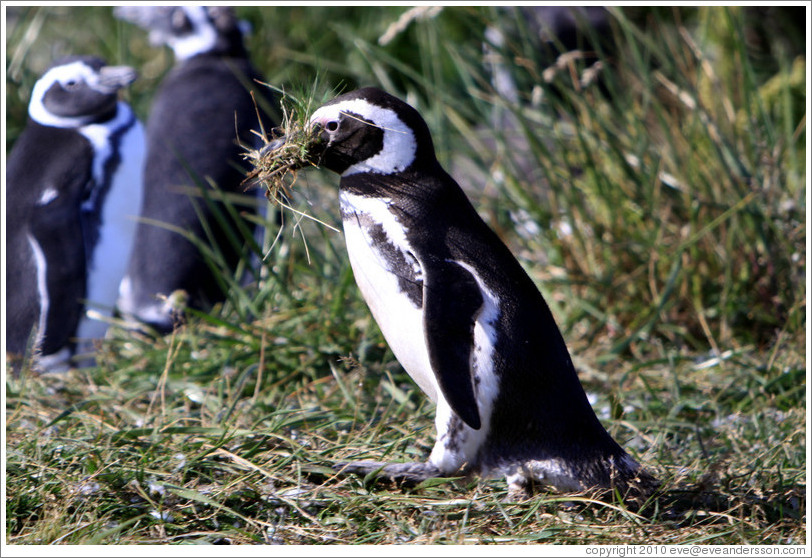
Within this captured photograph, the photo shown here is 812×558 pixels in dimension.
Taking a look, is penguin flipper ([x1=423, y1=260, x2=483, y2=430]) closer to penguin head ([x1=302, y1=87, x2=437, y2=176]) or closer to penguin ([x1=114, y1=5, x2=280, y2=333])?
penguin head ([x1=302, y1=87, x2=437, y2=176])

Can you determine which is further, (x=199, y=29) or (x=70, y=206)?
(x=199, y=29)

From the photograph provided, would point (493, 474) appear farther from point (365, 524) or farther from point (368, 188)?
point (368, 188)

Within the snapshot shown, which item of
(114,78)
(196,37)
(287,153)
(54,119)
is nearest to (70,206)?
(54,119)

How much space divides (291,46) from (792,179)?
2849 mm

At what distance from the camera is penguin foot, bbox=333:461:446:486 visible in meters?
1.81

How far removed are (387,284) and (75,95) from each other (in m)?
1.73

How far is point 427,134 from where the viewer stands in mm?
1848

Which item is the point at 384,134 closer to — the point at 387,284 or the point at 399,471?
the point at 387,284

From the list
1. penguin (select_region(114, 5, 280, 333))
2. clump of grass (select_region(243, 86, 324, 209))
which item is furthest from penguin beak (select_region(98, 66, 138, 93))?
clump of grass (select_region(243, 86, 324, 209))

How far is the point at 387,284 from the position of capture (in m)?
1.79

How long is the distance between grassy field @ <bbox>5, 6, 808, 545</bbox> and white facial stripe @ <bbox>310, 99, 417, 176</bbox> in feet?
0.40

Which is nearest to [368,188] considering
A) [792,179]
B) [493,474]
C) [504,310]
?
[504,310]

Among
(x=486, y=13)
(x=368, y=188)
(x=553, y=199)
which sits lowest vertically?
(x=553, y=199)

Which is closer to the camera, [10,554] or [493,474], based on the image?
[10,554]
